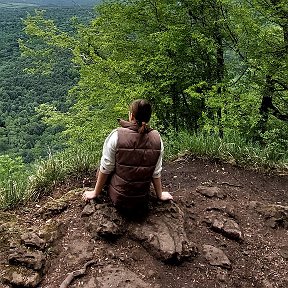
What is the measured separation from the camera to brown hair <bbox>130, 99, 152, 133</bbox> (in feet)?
13.2

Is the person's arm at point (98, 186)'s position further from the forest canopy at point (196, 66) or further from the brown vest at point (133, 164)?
the forest canopy at point (196, 66)

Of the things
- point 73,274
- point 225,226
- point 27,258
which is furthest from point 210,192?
point 27,258

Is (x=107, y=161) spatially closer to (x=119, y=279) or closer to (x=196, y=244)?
(x=119, y=279)

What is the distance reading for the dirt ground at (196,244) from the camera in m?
3.95

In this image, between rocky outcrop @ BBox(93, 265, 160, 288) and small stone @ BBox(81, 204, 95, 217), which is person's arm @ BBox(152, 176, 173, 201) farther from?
rocky outcrop @ BBox(93, 265, 160, 288)

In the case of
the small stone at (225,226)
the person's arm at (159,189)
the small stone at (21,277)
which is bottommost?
the small stone at (225,226)

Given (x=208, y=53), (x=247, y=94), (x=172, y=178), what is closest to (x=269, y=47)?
(x=247, y=94)

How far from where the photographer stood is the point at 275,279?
429cm

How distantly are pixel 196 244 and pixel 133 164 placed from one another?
1.03m

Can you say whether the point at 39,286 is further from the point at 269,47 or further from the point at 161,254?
the point at 269,47

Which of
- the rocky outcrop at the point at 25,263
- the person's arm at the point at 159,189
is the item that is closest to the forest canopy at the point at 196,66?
the person's arm at the point at 159,189

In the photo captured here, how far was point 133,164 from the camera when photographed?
4.15m

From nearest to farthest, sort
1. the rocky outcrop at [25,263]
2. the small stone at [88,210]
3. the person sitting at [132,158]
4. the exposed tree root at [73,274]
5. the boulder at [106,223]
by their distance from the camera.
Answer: the exposed tree root at [73,274] → the rocky outcrop at [25,263] → the person sitting at [132,158] → the boulder at [106,223] → the small stone at [88,210]

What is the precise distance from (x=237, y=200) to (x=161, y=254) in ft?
5.26
